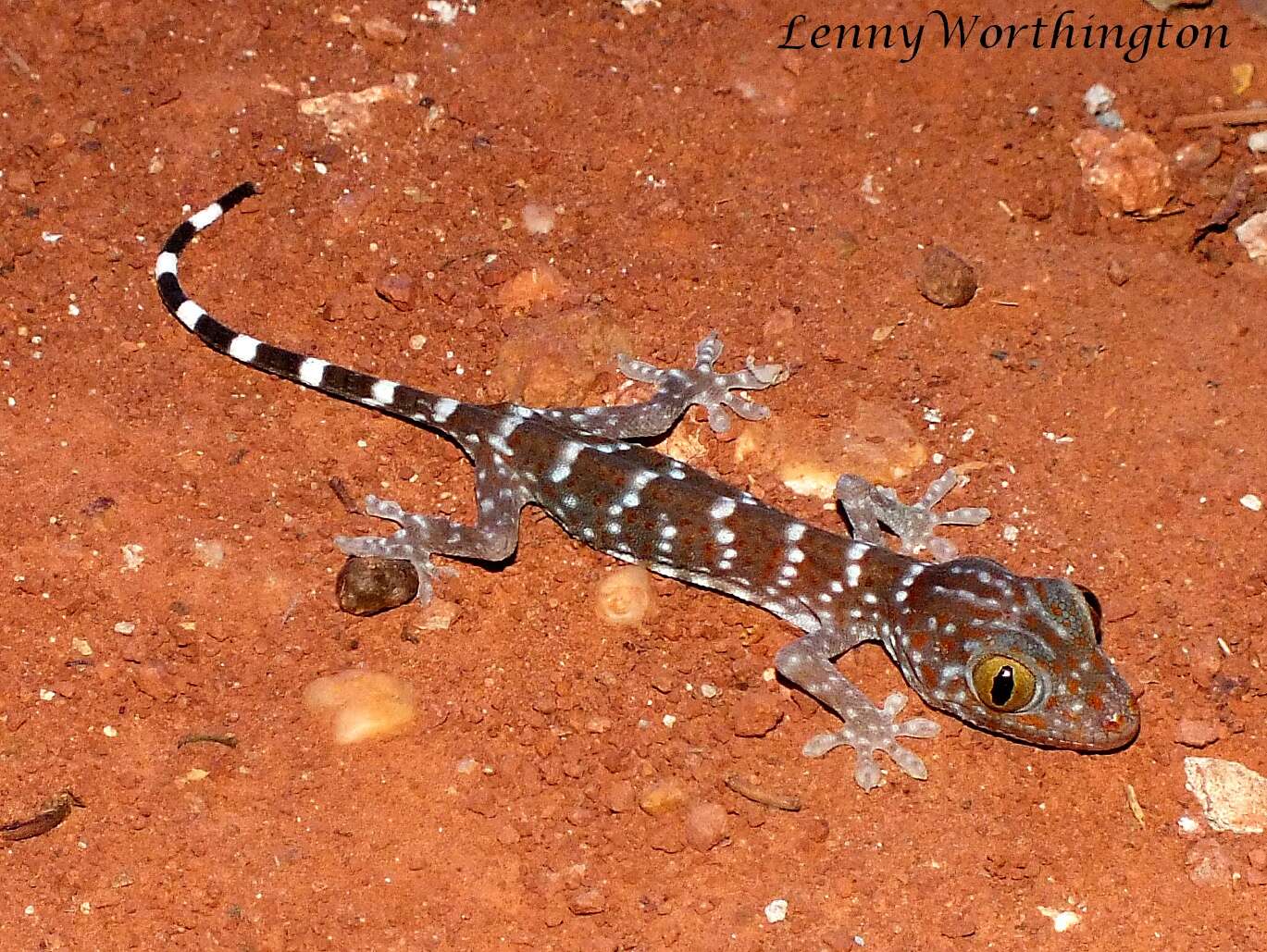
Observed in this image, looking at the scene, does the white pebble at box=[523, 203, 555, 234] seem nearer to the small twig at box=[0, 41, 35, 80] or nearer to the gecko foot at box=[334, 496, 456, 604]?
the gecko foot at box=[334, 496, 456, 604]

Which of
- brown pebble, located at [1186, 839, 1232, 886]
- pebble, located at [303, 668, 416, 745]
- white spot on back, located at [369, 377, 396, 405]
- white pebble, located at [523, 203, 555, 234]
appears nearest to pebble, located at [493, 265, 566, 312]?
white pebble, located at [523, 203, 555, 234]

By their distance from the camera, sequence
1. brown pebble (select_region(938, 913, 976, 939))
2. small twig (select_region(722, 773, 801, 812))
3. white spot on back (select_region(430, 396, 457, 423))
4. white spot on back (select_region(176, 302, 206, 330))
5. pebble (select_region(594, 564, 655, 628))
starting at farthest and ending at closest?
white spot on back (select_region(176, 302, 206, 330)), white spot on back (select_region(430, 396, 457, 423)), pebble (select_region(594, 564, 655, 628)), small twig (select_region(722, 773, 801, 812)), brown pebble (select_region(938, 913, 976, 939))

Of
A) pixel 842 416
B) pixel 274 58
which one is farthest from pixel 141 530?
pixel 842 416

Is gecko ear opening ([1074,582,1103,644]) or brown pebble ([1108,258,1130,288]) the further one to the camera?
brown pebble ([1108,258,1130,288])

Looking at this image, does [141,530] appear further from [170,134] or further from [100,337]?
[170,134]

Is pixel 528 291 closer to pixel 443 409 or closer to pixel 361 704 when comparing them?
pixel 443 409

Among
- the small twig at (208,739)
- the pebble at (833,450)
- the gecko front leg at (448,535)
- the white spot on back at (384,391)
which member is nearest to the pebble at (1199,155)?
the pebble at (833,450)
